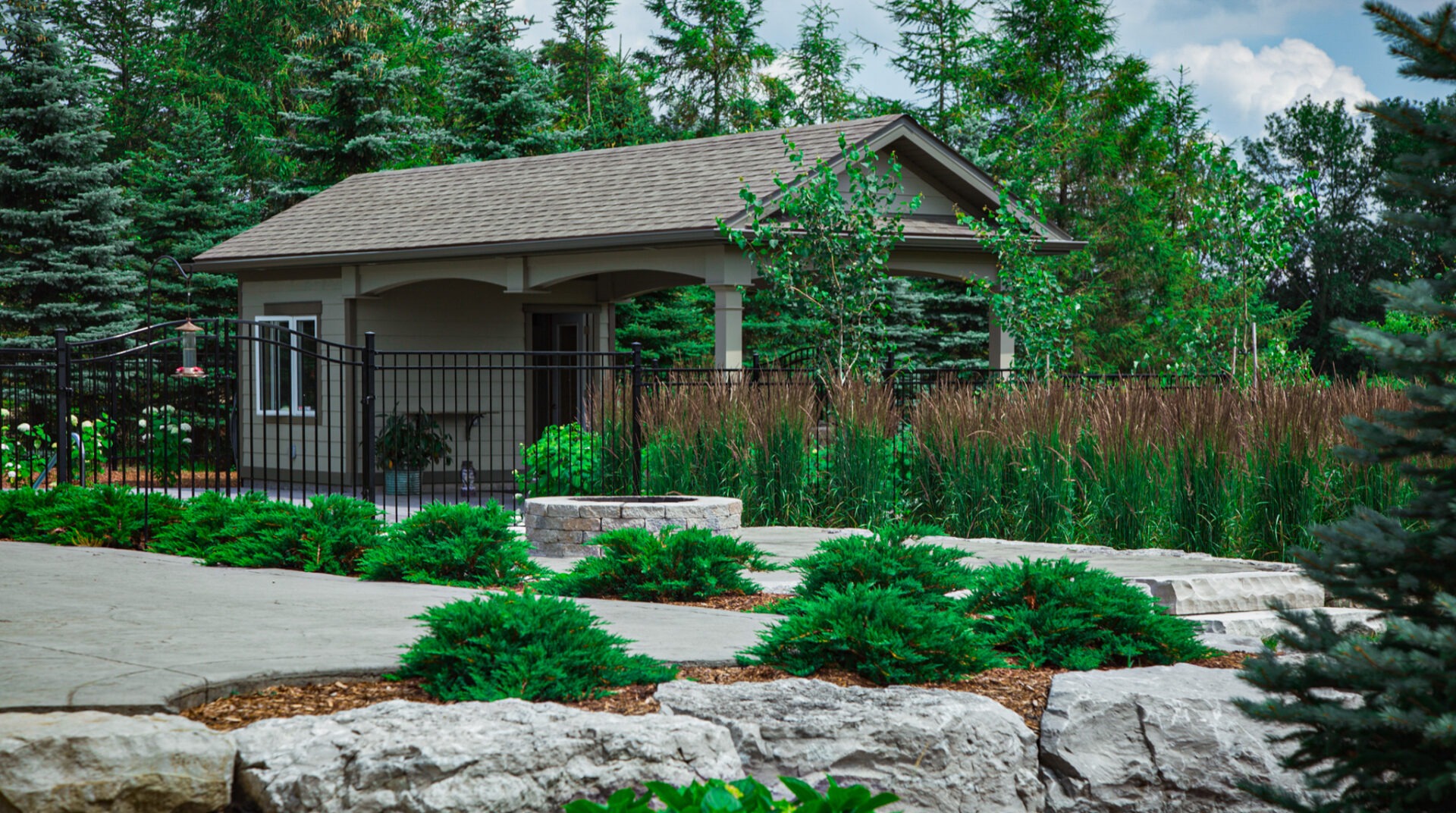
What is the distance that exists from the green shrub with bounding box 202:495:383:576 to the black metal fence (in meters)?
2.25

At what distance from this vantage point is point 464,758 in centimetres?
361

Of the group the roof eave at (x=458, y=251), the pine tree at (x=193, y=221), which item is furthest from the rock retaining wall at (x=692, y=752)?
the pine tree at (x=193, y=221)

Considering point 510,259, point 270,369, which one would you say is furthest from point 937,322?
point 270,369

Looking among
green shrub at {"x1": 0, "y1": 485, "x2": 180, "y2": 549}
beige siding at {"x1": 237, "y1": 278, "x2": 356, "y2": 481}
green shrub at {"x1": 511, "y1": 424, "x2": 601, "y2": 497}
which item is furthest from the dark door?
green shrub at {"x1": 0, "y1": 485, "x2": 180, "y2": 549}

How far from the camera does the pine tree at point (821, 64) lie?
3269cm

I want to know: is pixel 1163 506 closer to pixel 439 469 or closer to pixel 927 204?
pixel 927 204

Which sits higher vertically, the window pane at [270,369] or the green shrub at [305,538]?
the window pane at [270,369]

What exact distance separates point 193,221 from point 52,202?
Result: 3.66 m

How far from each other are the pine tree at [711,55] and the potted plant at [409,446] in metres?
16.1

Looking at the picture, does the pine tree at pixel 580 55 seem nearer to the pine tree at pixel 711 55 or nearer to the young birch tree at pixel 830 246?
the pine tree at pixel 711 55

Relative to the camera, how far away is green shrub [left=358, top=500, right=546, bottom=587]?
7.45m

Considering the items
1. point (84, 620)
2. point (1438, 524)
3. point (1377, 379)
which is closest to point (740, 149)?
point (1377, 379)

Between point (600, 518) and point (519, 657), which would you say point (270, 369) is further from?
point (519, 657)

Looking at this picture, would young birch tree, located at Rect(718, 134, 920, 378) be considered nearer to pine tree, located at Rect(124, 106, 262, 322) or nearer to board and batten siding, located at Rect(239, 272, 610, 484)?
board and batten siding, located at Rect(239, 272, 610, 484)
